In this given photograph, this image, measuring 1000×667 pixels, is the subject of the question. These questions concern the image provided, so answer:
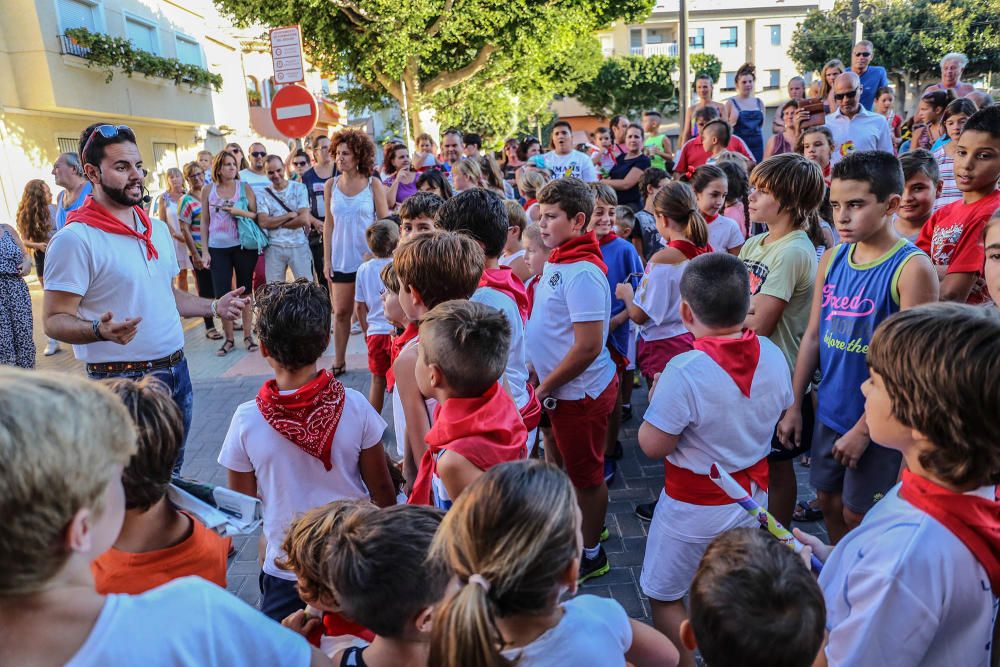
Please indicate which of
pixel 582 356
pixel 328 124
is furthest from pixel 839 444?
pixel 328 124

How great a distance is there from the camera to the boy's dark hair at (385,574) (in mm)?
1445

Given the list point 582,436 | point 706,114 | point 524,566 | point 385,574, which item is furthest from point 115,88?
point 524,566

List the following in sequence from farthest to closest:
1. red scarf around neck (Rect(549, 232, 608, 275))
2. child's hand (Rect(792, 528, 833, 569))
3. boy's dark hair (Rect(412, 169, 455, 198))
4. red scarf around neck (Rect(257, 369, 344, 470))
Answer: boy's dark hair (Rect(412, 169, 455, 198)) < red scarf around neck (Rect(549, 232, 608, 275)) < red scarf around neck (Rect(257, 369, 344, 470)) < child's hand (Rect(792, 528, 833, 569))

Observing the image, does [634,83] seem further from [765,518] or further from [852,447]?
[765,518]

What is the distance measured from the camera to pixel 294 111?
22.0 feet

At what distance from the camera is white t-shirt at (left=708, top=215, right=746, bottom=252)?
4.90 meters

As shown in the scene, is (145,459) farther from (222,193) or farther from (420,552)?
(222,193)

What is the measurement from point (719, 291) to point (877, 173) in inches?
38.4

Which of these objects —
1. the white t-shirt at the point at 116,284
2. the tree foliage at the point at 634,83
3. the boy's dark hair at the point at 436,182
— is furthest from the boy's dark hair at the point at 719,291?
the tree foliage at the point at 634,83

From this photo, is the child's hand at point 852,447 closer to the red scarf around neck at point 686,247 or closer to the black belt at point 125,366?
the red scarf around neck at point 686,247

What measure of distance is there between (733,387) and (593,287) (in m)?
0.93

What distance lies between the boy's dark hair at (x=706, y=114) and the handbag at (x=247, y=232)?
559 cm

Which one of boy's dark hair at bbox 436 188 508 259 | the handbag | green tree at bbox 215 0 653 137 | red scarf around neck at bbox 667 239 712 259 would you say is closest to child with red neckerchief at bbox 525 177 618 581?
boy's dark hair at bbox 436 188 508 259

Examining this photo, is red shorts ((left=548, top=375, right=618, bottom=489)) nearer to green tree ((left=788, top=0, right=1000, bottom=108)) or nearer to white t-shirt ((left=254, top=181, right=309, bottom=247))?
white t-shirt ((left=254, top=181, right=309, bottom=247))
